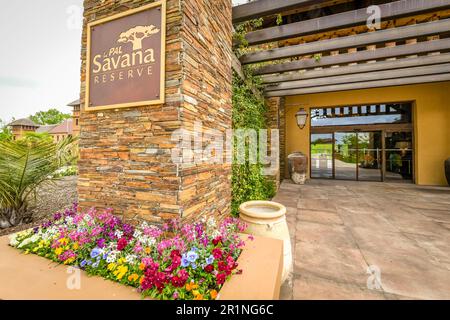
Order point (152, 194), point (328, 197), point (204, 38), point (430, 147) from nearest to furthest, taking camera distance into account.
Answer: point (152, 194), point (204, 38), point (328, 197), point (430, 147)

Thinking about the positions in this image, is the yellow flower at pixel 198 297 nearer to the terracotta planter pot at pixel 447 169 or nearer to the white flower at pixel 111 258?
the white flower at pixel 111 258

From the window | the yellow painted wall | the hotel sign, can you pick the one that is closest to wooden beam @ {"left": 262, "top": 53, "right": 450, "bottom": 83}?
the yellow painted wall

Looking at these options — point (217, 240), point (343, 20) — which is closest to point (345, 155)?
point (343, 20)

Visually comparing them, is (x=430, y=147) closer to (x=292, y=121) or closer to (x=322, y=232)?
(x=292, y=121)

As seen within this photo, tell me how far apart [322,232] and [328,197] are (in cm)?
233

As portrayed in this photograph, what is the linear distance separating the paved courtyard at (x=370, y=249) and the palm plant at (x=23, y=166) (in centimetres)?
294

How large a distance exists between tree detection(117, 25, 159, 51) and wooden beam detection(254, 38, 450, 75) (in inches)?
115

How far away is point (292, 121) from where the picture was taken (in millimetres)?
7633

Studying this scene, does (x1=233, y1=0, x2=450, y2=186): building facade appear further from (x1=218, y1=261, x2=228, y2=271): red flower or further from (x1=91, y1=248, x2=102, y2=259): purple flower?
(x1=91, y1=248, x2=102, y2=259): purple flower

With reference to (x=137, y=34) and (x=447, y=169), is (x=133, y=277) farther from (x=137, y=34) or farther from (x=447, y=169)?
(x=447, y=169)

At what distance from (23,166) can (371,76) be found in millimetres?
6660

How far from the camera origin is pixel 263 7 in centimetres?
245

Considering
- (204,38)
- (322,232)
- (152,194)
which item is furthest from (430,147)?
(152,194)
